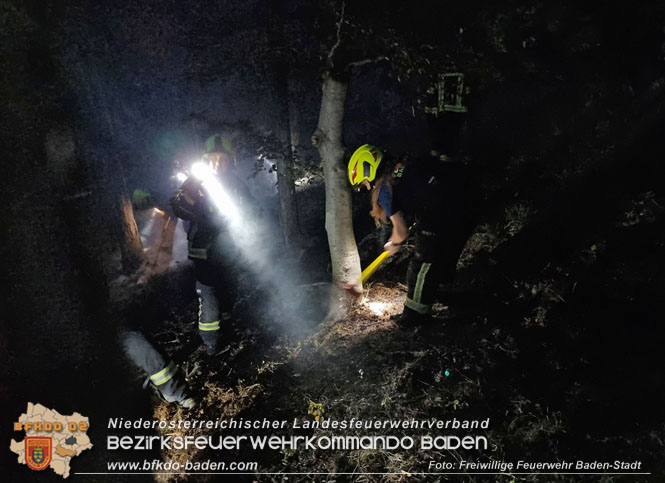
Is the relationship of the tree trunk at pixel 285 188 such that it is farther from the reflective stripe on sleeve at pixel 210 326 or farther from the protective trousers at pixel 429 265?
the protective trousers at pixel 429 265

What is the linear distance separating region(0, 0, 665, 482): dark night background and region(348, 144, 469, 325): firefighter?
0.33 m

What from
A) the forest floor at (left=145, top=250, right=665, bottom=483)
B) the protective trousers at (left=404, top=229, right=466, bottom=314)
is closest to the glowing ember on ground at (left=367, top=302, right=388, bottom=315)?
the forest floor at (left=145, top=250, right=665, bottom=483)

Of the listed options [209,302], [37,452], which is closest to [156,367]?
[37,452]

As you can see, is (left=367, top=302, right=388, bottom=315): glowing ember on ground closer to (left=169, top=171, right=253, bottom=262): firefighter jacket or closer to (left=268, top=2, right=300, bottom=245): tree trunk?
(left=268, top=2, right=300, bottom=245): tree trunk

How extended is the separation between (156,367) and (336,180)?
3.17 metres

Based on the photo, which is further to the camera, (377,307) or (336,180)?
(377,307)

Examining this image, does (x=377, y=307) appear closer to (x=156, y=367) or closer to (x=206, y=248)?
(x=206, y=248)

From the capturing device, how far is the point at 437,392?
11.8 ft

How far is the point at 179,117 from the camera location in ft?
60.4

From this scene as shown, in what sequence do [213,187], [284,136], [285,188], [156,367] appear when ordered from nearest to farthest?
[156,367], [213,187], [284,136], [285,188]

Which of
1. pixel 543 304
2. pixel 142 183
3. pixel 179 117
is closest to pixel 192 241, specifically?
pixel 543 304

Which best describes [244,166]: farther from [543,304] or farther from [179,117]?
[543,304]

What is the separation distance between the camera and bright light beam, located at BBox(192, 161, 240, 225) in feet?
17.1

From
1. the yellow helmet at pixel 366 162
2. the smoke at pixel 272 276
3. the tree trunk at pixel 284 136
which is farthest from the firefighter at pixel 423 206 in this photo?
the smoke at pixel 272 276
